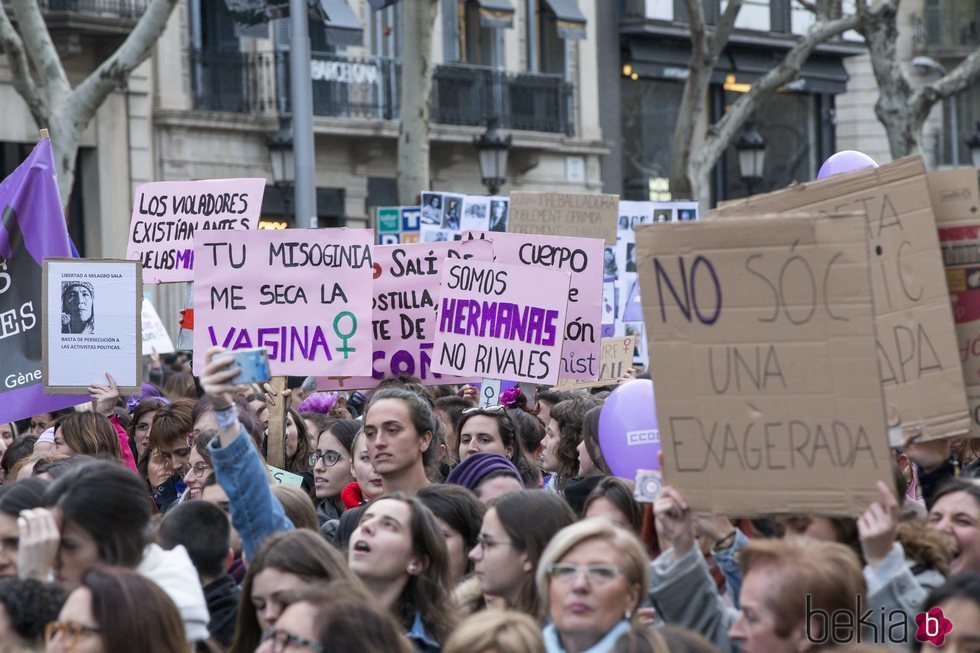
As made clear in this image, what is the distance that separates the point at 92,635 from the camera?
4219mm

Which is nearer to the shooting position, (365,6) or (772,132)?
(365,6)

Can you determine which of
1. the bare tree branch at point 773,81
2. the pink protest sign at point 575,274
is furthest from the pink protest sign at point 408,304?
the bare tree branch at point 773,81

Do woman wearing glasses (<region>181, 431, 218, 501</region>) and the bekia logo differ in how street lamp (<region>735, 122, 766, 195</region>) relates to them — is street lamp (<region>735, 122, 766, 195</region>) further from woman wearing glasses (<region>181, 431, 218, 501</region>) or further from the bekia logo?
the bekia logo

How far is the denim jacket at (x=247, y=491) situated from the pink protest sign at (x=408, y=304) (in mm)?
4401

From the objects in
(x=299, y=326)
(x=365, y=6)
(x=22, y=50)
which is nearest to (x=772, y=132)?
(x=365, y=6)

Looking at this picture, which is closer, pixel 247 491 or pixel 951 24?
pixel 247 491

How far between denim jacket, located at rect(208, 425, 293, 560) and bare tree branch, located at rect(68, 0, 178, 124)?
10.1m

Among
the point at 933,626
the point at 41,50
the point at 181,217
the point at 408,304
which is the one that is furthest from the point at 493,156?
the point at 933,626

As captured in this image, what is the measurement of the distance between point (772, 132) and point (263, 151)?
12948 millimetres

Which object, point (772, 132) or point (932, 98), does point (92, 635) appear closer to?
point (932, 98)

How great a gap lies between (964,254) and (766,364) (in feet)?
2.96

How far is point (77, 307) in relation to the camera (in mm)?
8766

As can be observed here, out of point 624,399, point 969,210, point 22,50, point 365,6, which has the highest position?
point 365,6

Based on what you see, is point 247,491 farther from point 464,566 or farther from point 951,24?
point 951,24
